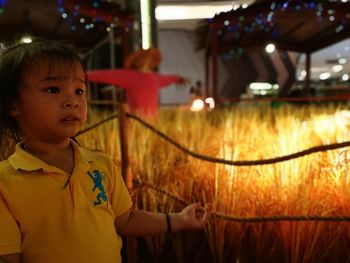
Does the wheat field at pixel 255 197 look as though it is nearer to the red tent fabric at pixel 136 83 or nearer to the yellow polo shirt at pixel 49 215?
the yellow polo shirt at pixel 49 215

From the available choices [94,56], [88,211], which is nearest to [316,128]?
[88,211]

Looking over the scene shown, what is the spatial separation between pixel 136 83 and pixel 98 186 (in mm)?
2393

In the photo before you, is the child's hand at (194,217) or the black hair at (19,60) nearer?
the black hair at (19,60)

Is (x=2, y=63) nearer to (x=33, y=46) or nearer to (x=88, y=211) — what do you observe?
(x=33, y=46)

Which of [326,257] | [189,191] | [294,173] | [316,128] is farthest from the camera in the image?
[316,128]

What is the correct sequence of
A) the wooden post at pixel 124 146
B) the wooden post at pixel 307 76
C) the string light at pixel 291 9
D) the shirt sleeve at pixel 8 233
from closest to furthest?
the shirt sleeve at pixel 8 233
the wooden post at pixel 124 146
the string light at pixel 291 9
the wooden post at pixel 307 76

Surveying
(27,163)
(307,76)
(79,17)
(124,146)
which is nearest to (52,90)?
(27,163)

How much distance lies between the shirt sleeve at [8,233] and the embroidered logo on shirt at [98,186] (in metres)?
0.18

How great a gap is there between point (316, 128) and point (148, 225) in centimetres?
152

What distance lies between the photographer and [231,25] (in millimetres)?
4828

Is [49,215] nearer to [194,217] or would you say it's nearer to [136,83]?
[194,217]

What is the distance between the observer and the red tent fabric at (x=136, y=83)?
125 inches

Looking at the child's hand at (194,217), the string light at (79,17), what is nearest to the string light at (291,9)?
the string light at (79,17)

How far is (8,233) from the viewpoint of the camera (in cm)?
76
